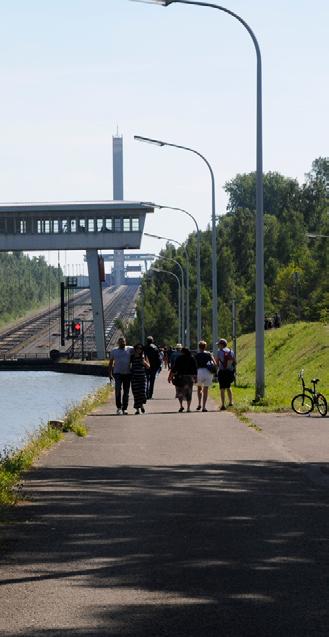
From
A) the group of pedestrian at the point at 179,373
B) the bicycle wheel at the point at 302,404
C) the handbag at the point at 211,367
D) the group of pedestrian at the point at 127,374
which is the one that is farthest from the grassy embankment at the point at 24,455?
the bicycle wheel at the point at 302,404

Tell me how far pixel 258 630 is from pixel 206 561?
2349 millimetres

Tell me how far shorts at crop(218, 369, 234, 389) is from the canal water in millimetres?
3768

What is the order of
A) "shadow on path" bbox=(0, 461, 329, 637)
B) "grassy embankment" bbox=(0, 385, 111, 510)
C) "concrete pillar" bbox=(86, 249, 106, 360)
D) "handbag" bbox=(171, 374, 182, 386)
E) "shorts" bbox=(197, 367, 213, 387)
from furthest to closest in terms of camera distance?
1. "concrete pillar" bbox=(86, 249, 106, 360)
2. "shorts" bbox=(197, 367, 213, 387)
3. "handbag" bbox=(171, 374, 182, 386)
4. "grassy embankment" bbox=(0, 385, 111, 510)
5. "shadow on path" bbox=(0, 461, 329, 637)

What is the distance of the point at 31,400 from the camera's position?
218ft

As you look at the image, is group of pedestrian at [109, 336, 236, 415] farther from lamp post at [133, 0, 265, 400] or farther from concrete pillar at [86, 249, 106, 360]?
concrete pillar at [86, 249, 106, 360]

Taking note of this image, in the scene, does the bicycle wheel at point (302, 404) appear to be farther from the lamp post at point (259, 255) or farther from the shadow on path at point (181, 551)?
the shadow on path at point (181, 551)

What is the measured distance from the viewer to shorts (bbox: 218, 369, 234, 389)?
34719 mm

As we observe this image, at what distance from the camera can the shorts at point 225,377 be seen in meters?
34.7

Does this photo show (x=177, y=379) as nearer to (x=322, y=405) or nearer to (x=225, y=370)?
(x=225, y=370)

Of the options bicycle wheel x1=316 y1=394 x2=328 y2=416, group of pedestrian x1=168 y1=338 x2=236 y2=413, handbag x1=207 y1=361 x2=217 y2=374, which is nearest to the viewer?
bicycle wheel x1=316 y1=394 x2=328 y2=416

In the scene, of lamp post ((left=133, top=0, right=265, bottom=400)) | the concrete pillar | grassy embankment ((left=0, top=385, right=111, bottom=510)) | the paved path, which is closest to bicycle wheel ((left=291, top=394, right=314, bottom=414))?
lamp post ((left=133, top=0, right=265, bottom=400))

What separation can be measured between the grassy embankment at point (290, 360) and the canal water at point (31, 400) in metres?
5.79

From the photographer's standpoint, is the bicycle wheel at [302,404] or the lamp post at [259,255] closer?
the bicycle wheel at [302,404]

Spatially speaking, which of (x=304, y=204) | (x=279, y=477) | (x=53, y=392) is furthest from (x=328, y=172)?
(x=279, y=477)
